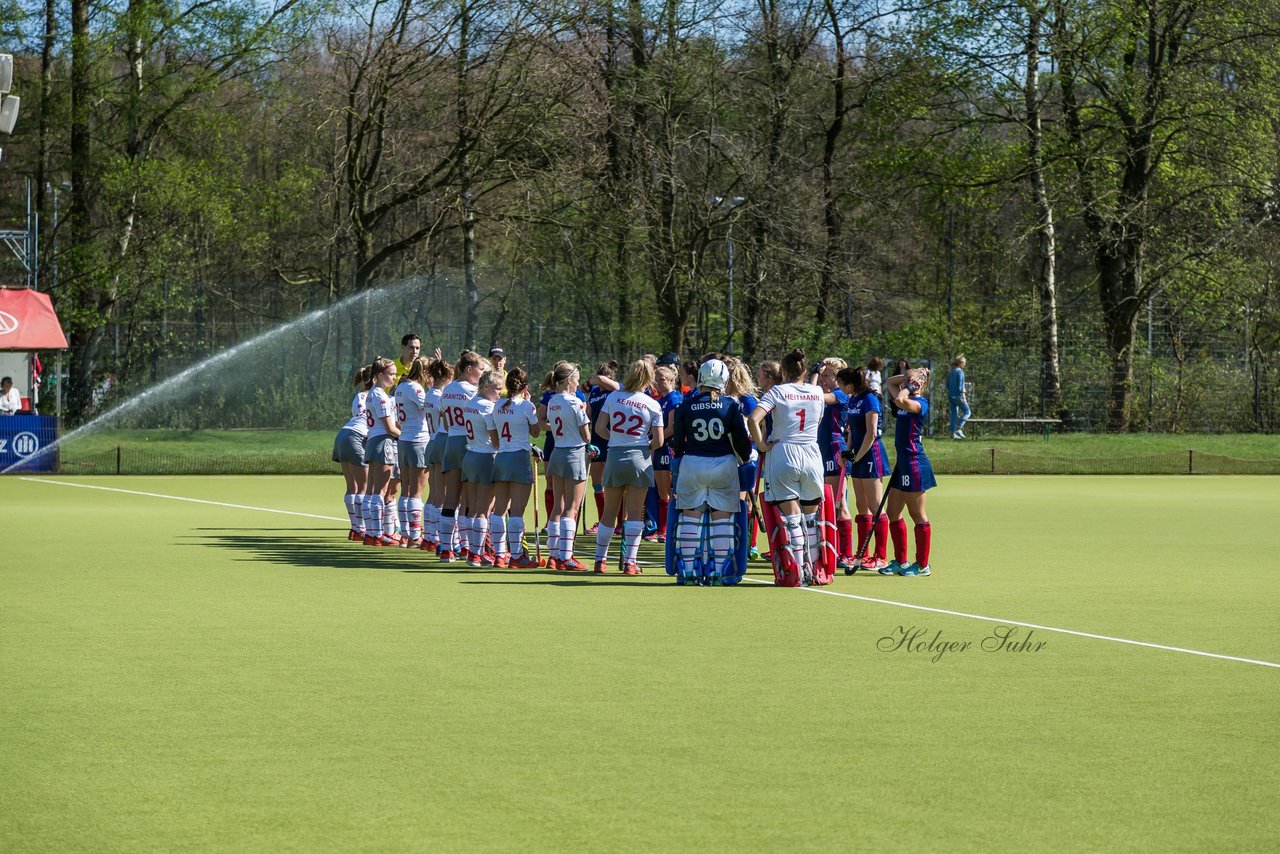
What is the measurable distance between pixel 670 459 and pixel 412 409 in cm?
298

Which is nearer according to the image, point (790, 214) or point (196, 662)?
point (196, 662)

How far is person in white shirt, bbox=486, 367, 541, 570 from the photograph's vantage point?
52.7ft

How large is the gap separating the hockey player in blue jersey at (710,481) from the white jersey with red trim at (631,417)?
52cm

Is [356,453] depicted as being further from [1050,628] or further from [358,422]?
[1050,628]

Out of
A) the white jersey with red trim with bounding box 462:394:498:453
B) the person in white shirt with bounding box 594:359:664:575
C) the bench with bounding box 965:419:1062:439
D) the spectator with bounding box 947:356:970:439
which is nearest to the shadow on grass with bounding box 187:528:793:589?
the person in white shirt with bounding box 594:359:664:575

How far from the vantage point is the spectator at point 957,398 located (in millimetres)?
40812

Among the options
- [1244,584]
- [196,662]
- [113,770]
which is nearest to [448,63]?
[1244,584]

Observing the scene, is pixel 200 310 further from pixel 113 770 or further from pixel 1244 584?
pixel 113 770

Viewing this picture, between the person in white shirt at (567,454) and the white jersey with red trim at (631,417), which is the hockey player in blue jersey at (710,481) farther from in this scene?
the person in white shirt at (567,454)

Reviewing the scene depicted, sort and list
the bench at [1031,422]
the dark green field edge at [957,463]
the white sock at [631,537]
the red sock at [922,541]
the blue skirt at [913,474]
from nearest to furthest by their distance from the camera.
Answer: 1. the blue skirt at [913,474]
2. the red sock at [922,541]
3. the white sock at [631,537]
4. the dark green field edge at [957,463]
5. the bench at [1031,422]

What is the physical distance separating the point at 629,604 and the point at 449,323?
1227 inches

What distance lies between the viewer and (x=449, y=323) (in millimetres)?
43844

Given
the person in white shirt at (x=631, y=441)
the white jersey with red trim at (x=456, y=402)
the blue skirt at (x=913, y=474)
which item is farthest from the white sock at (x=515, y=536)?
the blue skirt at (x=913, y=474)

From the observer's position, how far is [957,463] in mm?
36969
